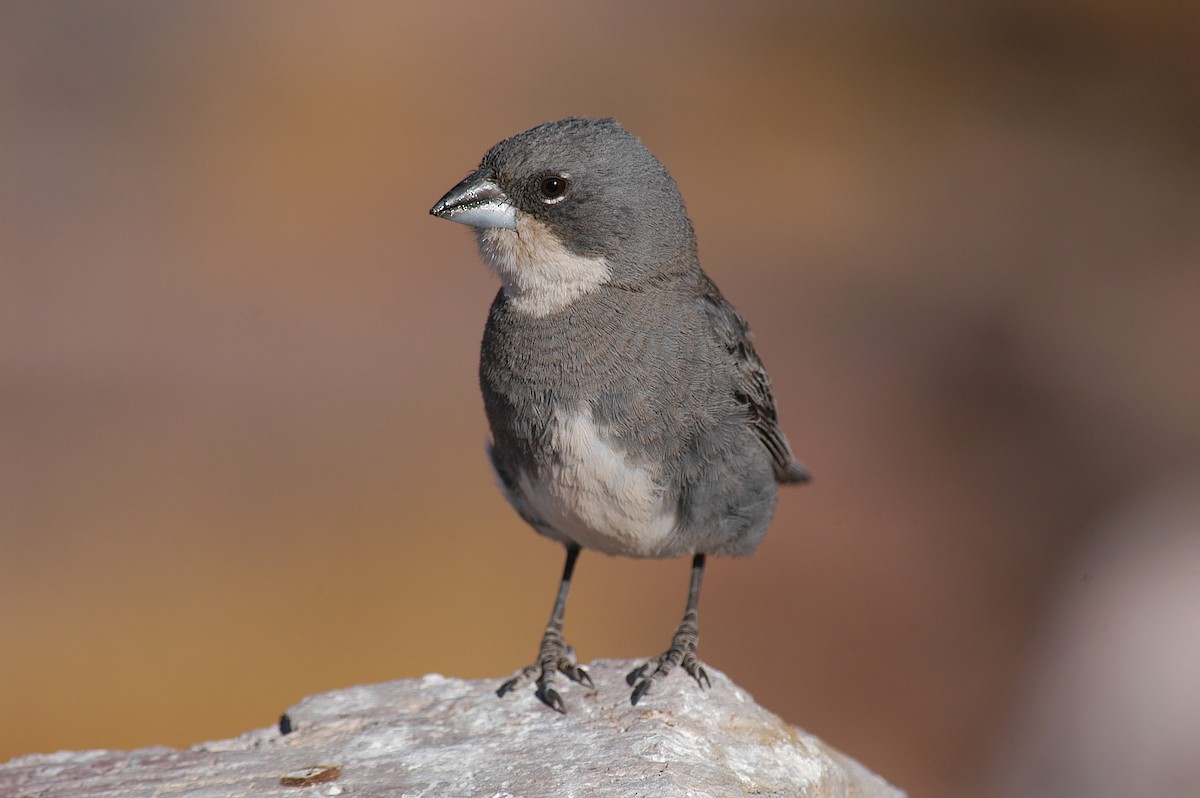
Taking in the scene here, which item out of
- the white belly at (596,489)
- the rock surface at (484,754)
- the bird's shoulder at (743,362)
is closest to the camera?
the rock surface at (484,754)

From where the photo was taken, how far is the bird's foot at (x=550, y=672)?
4.99 m

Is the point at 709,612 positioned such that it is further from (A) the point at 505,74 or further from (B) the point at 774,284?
(A) the point at 505,74

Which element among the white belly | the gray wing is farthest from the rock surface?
the gray wing

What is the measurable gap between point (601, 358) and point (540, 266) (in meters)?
0.40

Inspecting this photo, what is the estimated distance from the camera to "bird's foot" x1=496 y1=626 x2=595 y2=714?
16.4 feet

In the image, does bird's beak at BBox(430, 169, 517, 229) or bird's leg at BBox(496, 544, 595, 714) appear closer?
bird's beak at BBox(430, 169, 517, 229)

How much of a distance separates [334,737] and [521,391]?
4.45ft

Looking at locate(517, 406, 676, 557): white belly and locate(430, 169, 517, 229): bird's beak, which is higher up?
locate(430, 169, 517, 229): bird's beak

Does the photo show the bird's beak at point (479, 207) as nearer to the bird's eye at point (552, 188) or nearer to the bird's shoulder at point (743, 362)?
the bird's eye at point (552, 188)

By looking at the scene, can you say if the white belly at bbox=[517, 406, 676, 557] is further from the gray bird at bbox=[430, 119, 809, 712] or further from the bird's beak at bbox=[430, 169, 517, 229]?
the bird's beak at bbox=[430, 169, 517, 229]

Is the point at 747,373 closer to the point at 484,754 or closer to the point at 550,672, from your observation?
the point at 550,672

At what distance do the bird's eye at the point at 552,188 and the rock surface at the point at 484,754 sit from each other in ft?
5.85

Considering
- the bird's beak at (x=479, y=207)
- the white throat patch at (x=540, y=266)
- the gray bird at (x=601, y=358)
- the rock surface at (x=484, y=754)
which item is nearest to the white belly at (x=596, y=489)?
the gray bird at (x=601, y=358)

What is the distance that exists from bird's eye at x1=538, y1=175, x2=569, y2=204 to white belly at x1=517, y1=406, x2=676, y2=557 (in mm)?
756
